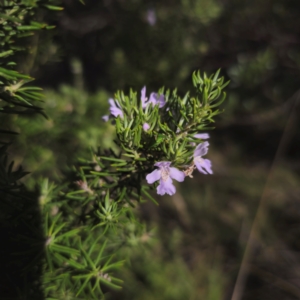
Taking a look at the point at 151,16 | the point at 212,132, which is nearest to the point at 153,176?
the point at 151,16

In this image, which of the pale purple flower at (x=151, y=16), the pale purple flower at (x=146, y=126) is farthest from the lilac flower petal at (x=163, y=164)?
the pale purple flower at (x=151, y=16)

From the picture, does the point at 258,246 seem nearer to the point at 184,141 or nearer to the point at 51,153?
the point at 51,153

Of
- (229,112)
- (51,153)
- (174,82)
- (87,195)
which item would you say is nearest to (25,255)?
(87,195)

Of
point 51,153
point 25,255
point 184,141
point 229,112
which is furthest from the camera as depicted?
point 229,112

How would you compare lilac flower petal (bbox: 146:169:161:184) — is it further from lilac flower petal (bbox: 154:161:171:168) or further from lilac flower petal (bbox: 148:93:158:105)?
lilac flower petal (bbox: 148:93:158:105)

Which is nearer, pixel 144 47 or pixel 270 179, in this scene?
pixel 144 47
